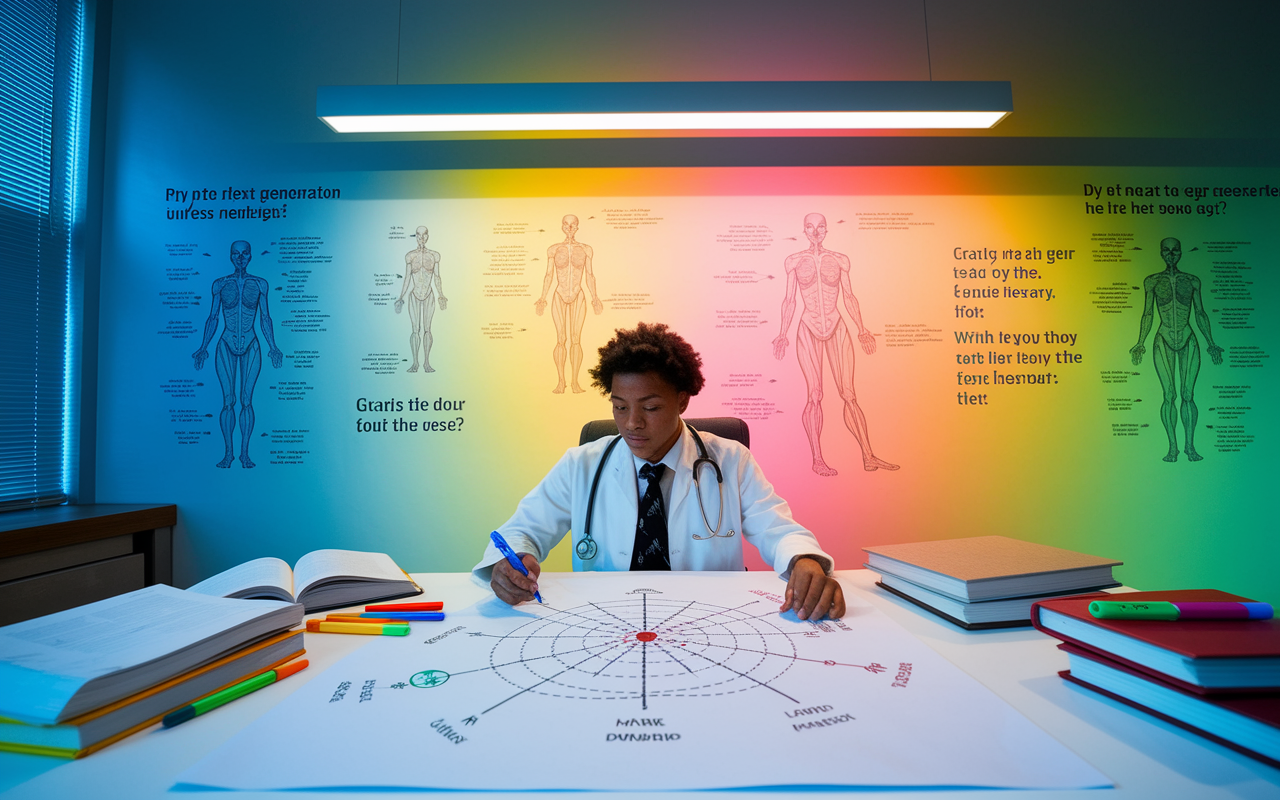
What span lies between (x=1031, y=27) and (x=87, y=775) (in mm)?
4691

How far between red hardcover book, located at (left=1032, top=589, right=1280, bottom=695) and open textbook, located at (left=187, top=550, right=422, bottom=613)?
4.21 feet

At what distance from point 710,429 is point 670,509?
515mm

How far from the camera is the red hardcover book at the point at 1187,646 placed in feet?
2.20

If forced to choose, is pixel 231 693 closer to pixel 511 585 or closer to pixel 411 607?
pixel 411 607

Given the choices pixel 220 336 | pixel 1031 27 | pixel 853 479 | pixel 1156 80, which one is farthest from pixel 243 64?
pixel 1156 80

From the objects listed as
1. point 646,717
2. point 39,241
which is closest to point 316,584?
point 646,717

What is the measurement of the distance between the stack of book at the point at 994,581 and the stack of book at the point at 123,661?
1.21m

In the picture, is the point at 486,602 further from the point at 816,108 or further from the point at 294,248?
the point at 294,248

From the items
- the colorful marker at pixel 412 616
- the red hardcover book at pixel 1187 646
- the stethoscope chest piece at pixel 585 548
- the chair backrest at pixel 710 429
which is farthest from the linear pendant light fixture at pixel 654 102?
the red hardcover book at pixel 1187 646

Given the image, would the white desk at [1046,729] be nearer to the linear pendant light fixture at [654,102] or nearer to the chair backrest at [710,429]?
the chair backrest at [710,429]

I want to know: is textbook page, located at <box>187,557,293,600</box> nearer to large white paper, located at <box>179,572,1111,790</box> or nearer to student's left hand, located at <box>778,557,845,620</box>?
large white paper, located at <box>179,572,1111,790</box>

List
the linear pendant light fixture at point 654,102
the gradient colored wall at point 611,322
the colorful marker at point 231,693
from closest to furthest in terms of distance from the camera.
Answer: the colorful marker at point 231,693 → the linear pendant light fixture at point 654,102 → the gradient colored wall at point 611,322

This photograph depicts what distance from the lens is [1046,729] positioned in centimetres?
71

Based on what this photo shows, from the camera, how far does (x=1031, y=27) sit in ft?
10.7
